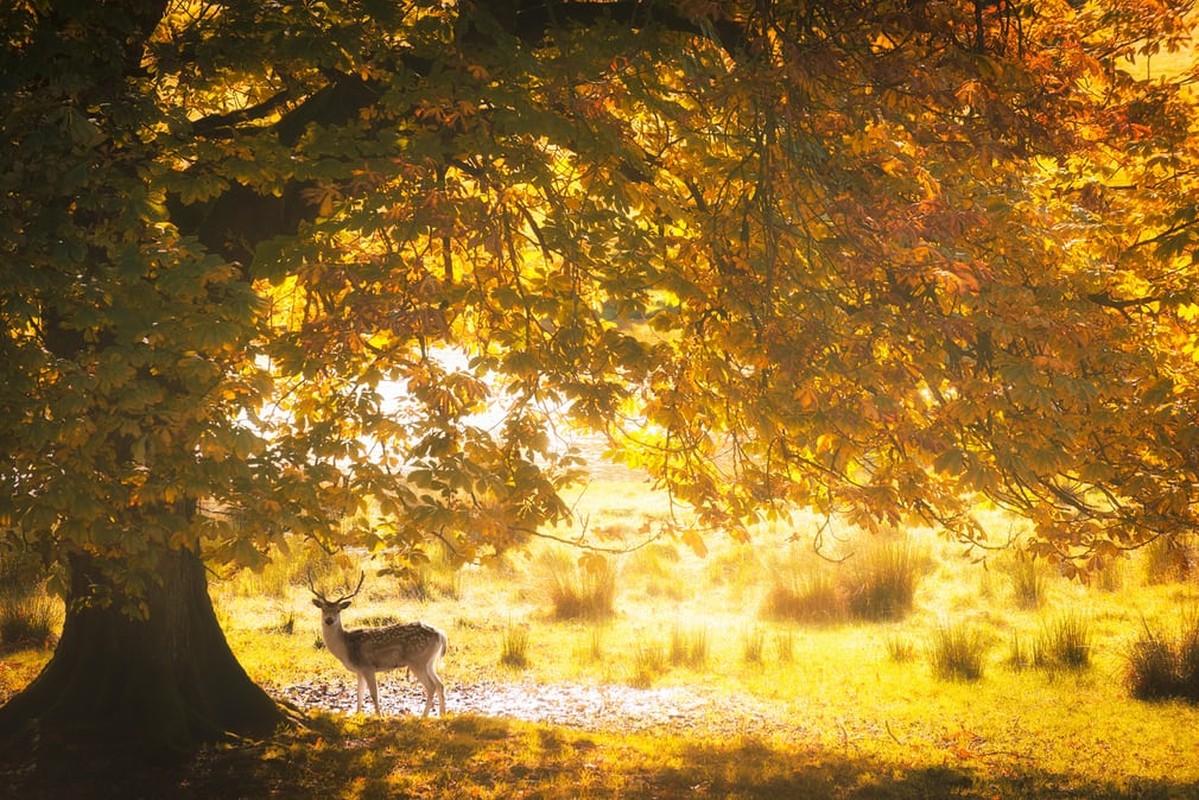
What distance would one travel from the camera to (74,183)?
5145 millimetres

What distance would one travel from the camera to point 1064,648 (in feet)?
41.9

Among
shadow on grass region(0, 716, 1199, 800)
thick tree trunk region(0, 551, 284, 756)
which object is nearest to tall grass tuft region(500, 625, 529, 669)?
shadow on grass region(0, 716, 1199, 800)

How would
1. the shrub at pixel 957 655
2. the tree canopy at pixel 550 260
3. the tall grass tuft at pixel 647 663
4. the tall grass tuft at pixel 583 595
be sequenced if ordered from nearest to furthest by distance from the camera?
the tree canopy at pixel 550 260
the shrub at pixel 957 655
the tall grass tuft at pixel 647 663
the tall grass tuft at pixel 583 595

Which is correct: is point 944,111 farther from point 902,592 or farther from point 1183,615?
point 902,592

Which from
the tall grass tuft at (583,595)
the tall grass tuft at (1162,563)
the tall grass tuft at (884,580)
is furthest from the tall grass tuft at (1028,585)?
the tall grass tuft at (583,595)

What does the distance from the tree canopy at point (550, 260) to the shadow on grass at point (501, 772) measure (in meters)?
1.51

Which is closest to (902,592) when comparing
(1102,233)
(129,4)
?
(1102,233)

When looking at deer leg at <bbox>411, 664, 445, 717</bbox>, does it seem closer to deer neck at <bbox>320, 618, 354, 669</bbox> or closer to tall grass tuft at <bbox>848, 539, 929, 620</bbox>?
deer neck at <bbox>320, 618, 354, 669</bbox>

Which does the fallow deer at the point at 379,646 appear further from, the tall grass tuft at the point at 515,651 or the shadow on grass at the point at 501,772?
the tall grass tuft at the point at 515,651

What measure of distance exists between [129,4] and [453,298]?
2573 mm

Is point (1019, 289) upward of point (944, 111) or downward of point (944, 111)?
downward

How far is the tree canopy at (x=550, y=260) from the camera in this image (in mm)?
5438

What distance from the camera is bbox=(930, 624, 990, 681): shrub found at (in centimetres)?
1245

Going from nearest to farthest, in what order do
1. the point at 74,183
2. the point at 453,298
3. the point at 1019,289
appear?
the point at 74,183 → the point at 453,298 → the point at 1019,289
